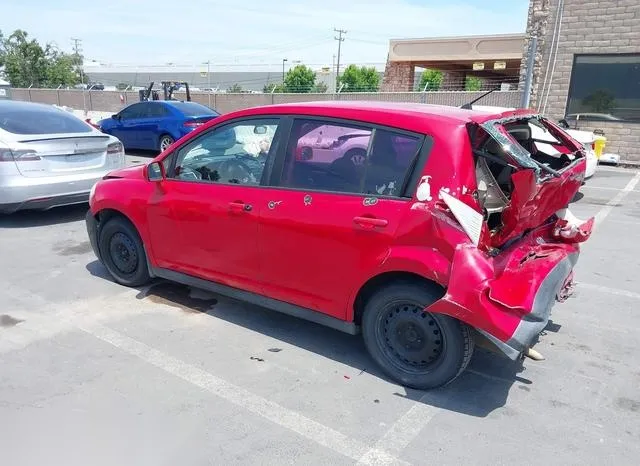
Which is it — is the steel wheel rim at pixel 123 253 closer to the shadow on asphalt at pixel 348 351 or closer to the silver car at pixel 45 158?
the shadow on asphalt at pixel 348 351

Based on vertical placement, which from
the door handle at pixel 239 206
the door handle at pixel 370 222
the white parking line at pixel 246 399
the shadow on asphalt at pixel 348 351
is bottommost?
the white parking line at pixel 246 399

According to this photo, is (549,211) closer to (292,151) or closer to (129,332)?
(292,151)

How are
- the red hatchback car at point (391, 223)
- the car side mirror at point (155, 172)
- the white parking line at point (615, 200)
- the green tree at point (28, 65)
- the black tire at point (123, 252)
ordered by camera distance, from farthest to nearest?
1. the green tree at point (28, 65)
2. the white parking line at point (615, 200)
3. the black tire at point (123, 252)
4. the car side mirror at point (155, 172)
5. the red hatchback car at point (391, 223)

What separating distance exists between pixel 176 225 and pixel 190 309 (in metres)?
0.74

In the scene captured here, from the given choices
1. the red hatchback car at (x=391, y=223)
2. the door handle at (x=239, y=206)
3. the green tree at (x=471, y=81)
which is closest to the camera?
the red hatchback car at (x=391, y=223)

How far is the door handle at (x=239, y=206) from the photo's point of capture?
384cm

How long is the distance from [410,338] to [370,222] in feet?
2.54

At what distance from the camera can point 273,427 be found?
2.97 metres

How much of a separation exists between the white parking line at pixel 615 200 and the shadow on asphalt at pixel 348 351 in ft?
17.4

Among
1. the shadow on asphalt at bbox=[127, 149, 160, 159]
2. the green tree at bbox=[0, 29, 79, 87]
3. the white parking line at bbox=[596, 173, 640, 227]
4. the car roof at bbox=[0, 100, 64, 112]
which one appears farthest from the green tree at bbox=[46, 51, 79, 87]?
the white parking line at bbox=[596, 173, 640, 227]

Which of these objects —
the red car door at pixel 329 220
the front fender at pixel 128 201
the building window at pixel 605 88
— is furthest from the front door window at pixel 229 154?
the building window at pixel 605 88

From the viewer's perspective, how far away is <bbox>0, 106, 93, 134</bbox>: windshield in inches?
269

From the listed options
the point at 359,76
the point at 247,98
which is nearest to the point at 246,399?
A: the point at 247,98

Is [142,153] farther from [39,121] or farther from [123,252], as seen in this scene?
[123,252]
